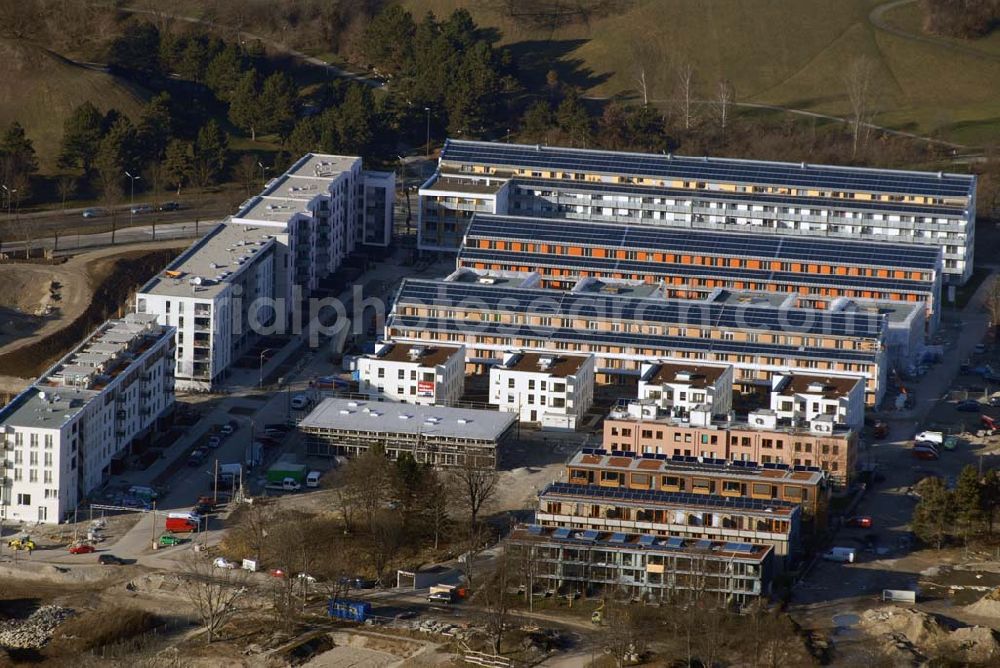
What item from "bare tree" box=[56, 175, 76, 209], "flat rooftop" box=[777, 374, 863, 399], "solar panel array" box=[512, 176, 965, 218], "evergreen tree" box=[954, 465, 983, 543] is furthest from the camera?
"bare tree" box=[56, 175, 76, 209]

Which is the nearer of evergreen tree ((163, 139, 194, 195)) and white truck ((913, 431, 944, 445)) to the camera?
white truck ((913, 431, 944, 445))

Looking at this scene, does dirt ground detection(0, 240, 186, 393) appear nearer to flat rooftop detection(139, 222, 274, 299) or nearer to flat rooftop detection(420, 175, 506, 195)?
flat rooftop detection(139, 222, 274, 299)

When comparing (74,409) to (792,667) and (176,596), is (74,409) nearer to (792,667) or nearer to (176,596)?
(176,596)

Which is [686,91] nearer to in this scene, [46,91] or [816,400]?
[46,91]

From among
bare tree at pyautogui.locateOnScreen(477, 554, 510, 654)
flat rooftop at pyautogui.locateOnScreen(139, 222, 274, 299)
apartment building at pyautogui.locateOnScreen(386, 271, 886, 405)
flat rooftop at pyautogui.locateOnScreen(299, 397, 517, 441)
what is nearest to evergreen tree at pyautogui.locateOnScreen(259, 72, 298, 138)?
flat rooftop at pyautogui.locateOnScreen(139, 222, 274, 299)

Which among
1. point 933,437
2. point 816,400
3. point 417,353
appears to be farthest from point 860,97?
point 417,353

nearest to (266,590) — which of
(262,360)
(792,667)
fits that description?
(792,667)

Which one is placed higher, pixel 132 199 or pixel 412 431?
pixel 132 199
